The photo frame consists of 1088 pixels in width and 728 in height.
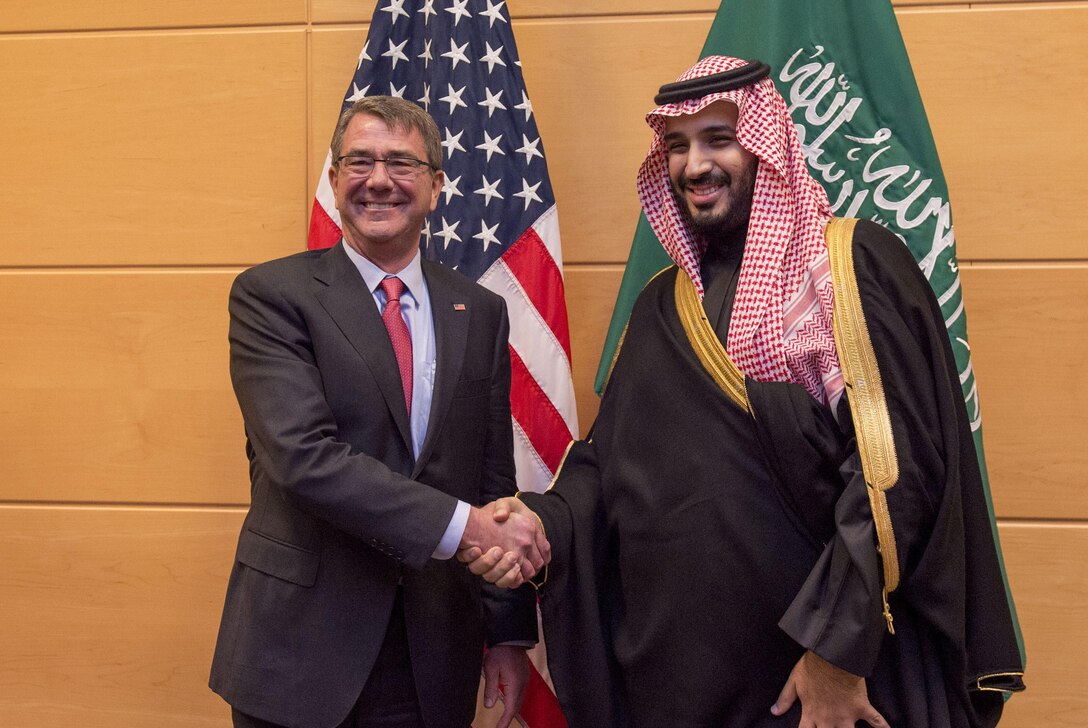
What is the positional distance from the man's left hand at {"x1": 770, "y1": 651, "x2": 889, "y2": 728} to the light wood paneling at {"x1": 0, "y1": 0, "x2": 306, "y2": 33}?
2179mm

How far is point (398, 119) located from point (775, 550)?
1.09 m

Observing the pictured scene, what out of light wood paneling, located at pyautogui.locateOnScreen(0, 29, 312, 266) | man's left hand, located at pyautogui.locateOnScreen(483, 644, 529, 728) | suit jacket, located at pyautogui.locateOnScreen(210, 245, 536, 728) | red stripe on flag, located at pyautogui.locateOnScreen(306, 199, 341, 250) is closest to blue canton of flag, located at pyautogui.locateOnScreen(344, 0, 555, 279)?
red stripe on flag, located at pyautogui.locateOnScreen(306, 199, 341, 250)

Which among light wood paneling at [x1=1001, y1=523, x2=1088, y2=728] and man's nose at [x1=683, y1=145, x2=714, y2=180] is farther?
light wood paneling at [x1=1001, y1=523, x2=1088, y2=728]

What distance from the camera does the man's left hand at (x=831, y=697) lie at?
5.27 ft

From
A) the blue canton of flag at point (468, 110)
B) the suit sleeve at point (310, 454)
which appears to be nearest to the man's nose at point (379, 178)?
the suit sleeve at point (310, 454)

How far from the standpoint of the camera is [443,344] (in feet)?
5.96

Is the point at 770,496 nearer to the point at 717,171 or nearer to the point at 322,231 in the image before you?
the point at 717,171

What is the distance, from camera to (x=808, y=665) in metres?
1.64

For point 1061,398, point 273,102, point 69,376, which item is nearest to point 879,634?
point 1061,398

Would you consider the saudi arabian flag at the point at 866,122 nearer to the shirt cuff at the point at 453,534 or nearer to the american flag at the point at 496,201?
the american flag at the point at 496,201

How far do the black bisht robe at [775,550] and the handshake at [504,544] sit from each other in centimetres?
6

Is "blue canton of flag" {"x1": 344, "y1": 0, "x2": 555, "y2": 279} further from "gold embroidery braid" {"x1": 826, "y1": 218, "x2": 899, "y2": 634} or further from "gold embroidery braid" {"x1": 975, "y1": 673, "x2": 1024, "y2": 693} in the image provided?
"gold embroidery braid" {"x1": 975, "y1": 673, "x2": 1024, "y2": 693}

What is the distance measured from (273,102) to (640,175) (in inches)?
48.3

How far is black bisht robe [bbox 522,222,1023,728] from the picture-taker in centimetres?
159
